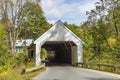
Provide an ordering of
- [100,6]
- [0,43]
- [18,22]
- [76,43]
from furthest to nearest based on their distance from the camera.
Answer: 1. [18,22]
2. [100,6]
3. [76,43]
4. [0,43]

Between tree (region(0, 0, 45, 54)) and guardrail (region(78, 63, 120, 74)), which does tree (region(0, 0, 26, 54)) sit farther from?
guardrail (region(78, 63, 120, 74))

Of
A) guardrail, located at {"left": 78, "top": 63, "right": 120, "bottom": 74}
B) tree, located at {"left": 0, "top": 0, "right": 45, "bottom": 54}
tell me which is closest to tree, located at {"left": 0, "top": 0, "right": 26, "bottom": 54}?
tree, located at {"left": 0, "top": 0, "right": 45, "bottom": 54}

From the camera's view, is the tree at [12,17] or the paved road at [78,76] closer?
the paved road at [78,76]

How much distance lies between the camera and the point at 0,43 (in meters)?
27.3

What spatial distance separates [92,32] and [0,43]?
24383 millimetres

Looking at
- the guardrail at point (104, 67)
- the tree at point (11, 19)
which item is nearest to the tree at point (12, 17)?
the tree at point (11, 19)

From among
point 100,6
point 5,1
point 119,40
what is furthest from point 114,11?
point 5,1

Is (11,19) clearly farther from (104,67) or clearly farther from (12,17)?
(104,67)

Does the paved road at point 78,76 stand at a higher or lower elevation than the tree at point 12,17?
lower

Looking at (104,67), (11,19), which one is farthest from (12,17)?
(104,67)

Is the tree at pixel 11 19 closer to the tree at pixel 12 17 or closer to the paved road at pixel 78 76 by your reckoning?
the tree at pixel 12 17

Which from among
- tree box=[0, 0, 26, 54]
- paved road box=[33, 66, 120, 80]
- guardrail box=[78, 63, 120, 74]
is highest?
tree box=[0, 0, 26, 54]

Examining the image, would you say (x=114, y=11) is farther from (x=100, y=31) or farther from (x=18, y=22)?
(x=18, y=22)

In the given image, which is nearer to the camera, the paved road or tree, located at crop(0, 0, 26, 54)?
the paved road
